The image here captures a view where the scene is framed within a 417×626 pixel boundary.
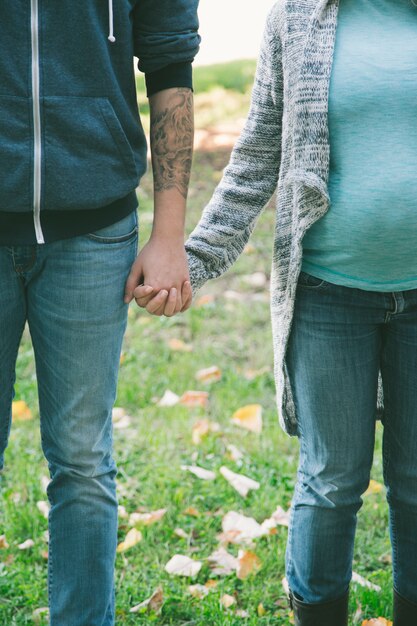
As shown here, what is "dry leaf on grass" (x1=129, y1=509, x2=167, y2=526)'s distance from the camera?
307 cm

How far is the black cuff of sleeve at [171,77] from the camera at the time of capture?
211 cm

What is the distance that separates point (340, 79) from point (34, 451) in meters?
2.09

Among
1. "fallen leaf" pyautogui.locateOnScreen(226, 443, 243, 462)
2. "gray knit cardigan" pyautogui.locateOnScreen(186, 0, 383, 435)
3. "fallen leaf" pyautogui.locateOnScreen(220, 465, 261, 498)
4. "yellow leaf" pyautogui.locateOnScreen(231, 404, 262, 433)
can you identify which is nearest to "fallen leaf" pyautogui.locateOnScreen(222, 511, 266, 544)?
"fallen leaf" pyautogui.locateOnScreen(220, 465, 261, 498)

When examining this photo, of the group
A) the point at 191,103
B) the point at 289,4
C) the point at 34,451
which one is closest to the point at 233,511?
the point at 34,451

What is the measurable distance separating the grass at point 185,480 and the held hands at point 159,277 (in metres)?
1.00

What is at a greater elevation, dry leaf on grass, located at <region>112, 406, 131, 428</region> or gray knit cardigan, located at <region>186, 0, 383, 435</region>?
gray knit cardigan, located at <region>186, 0, 383, 435</region>

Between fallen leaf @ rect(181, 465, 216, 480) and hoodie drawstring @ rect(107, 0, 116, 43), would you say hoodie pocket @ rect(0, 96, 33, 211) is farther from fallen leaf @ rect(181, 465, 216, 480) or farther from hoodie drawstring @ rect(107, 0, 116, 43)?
fallen leaf @ rect(181, 465, 216, 480)

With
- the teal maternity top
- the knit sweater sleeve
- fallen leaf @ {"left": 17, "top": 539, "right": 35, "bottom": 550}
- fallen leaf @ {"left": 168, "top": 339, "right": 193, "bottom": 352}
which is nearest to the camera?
the teal maternity top

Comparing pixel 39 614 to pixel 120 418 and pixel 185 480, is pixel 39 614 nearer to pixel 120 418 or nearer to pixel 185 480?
pixel 185 480

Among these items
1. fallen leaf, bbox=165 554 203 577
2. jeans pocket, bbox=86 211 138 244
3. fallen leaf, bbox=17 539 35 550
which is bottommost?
fallen leaf, bbox=165 554 203 577

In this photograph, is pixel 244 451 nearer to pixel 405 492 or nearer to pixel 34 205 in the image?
pixel 405 492

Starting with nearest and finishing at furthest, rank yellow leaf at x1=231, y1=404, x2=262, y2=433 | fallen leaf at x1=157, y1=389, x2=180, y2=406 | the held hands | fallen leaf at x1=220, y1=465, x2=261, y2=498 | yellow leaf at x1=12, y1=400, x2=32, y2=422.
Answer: the held hands → fallen leaf at x1=220, y1=465, x2=261, y2=498 → yellow leaf at x1=231, y1=404, x2=262, y2=433 → yellow leaf at x1=12, y1=400, x2=32, y2=422 → fallen leaf at x1=157, y1=389, x2=180, y2=406

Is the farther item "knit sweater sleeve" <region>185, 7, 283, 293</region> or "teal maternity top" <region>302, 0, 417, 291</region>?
"knit sweater sleeve" <region>185, 7, 283, 293</region>

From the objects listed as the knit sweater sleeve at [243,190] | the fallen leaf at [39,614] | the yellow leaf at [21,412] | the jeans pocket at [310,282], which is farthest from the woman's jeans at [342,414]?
the yellow leaf at [21,412]
